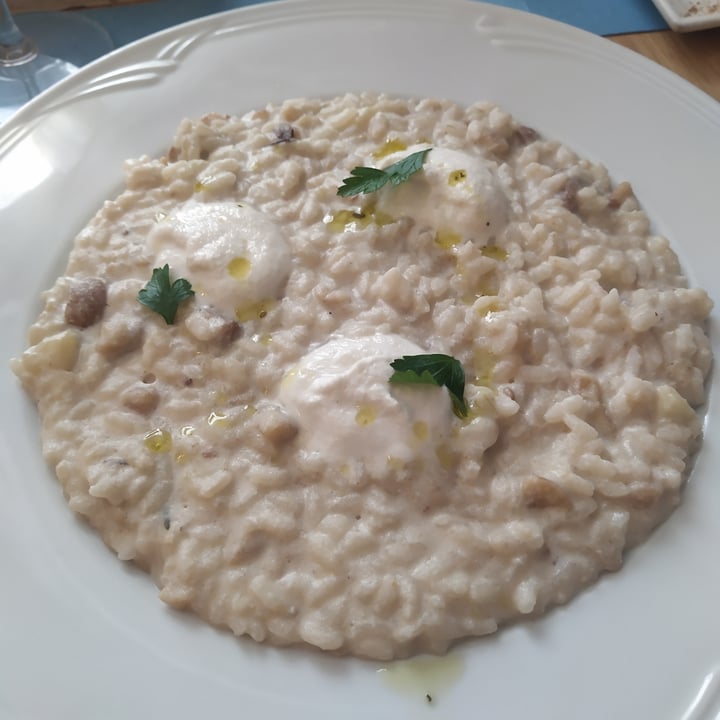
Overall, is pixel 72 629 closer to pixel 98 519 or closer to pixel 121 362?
pixel 98 519

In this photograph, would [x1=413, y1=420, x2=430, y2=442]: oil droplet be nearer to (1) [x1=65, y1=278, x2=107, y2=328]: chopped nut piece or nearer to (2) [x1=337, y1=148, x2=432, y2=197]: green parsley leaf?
(2) [x1=337, y1=148, x2=432, y2=197]: green parsley leaf

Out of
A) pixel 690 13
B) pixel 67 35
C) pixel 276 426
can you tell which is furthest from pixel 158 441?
pixel 690 13

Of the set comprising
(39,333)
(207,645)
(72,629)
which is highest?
(39,333)

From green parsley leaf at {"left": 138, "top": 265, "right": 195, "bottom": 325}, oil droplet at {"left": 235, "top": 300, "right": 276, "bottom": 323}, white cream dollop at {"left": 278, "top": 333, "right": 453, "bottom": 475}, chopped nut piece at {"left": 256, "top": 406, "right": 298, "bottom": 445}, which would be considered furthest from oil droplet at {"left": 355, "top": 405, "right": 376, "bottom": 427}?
green parsley leaf at {"left": 138, "top": 265, "right": 195, "bottom": 325}

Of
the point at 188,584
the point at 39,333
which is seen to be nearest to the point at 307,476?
the point at 188,584

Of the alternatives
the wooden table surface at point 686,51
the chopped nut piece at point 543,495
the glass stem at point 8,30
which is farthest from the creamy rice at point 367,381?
the glass stem at point 8,30
